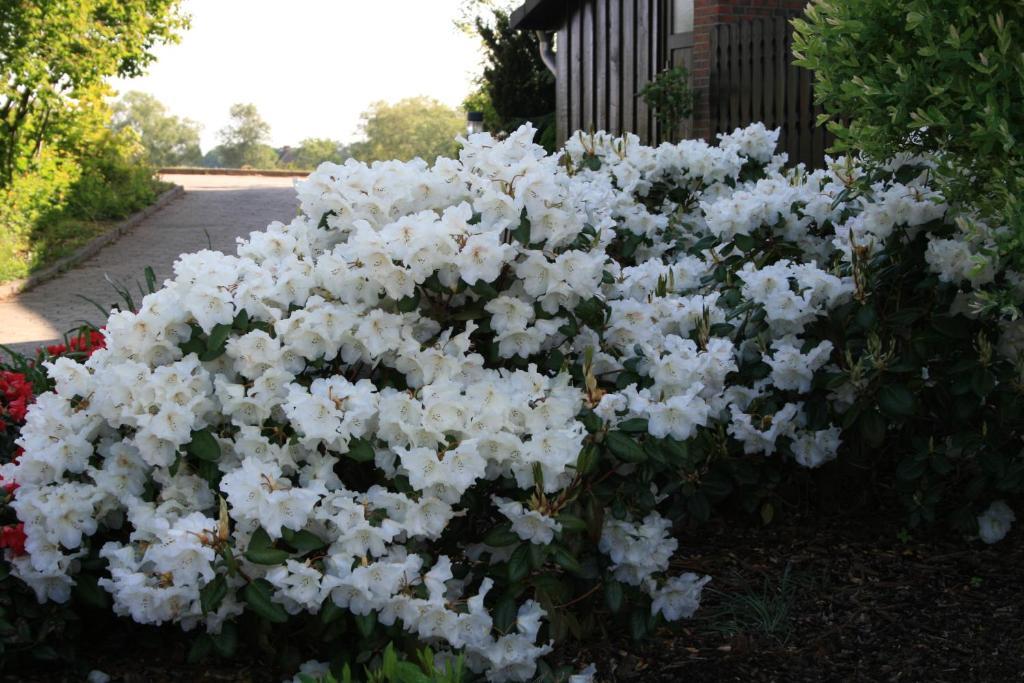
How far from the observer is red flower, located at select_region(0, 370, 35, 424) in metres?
3.54

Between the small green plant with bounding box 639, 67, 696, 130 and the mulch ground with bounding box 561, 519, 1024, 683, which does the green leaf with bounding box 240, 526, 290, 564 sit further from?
the small green plant with bounding box 639, 67, 696, 130

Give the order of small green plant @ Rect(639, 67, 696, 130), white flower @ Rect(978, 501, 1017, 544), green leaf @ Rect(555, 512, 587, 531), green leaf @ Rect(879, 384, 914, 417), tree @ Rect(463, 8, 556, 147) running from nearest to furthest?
green leaf @ Rect(555, 512, 587, 531)
green leaf @ Rect(879, 384, 914, 417)
white flower @ Rect(978, 501, 1017, 544)
small green plant @ Rect(639, 67, 696, 130)
tree @ Rect(463, 8, 556, 147)

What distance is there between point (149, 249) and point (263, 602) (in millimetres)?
12089

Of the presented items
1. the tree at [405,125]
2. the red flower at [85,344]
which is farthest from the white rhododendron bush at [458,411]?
the tree at [405,125]

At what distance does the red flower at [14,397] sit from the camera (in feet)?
11.6

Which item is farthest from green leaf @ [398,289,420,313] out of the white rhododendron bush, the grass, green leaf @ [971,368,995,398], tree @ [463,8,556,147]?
tree @ [463,8,556,147]

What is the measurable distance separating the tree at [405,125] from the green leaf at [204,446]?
7158cm

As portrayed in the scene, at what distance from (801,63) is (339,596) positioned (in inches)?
92.0

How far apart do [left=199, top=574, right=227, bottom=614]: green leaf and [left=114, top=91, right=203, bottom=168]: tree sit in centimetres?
8293

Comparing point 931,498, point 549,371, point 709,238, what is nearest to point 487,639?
point 549,371

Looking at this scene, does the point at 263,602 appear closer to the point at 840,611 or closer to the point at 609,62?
the point at 840,611

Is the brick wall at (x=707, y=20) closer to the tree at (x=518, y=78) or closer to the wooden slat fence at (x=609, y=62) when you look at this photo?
the wooden slat fence at (x=609, y=62)

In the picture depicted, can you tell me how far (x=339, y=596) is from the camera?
2.52 m

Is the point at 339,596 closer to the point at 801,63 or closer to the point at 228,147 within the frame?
the point at 801,63
